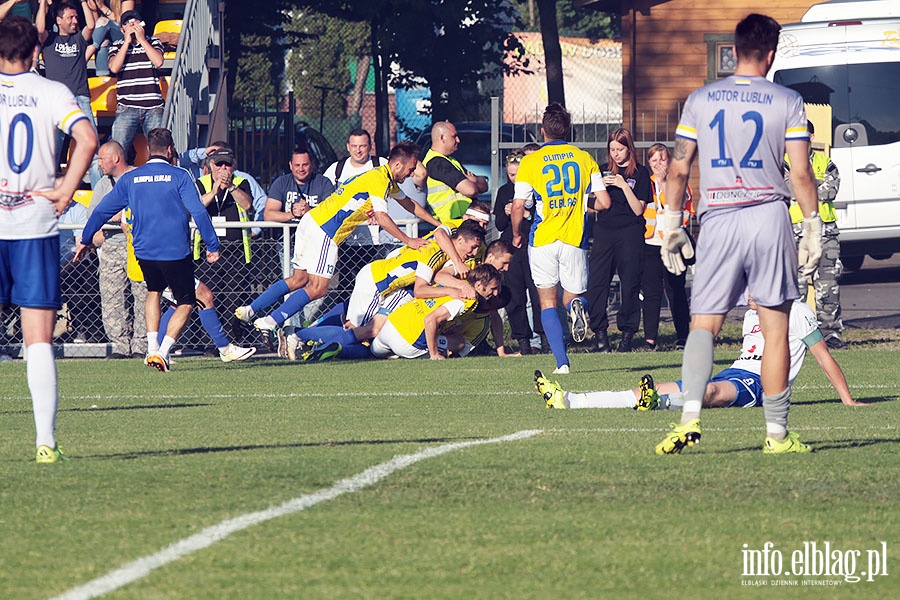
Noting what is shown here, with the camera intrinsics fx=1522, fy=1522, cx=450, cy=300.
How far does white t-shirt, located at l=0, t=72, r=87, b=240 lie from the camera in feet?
23.7

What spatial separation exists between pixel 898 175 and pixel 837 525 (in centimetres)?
1501

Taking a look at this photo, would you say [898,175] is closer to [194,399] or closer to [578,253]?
[578,253]

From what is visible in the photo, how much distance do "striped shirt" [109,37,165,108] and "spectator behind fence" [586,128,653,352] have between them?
5.76 metres

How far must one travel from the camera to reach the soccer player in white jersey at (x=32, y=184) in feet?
23.7

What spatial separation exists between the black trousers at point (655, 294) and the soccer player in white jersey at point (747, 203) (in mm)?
8160

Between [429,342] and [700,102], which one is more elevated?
[700,102]

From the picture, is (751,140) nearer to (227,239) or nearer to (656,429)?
(656,429)

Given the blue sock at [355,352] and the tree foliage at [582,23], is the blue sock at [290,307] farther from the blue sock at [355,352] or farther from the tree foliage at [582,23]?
the tree foliage at [582,23]

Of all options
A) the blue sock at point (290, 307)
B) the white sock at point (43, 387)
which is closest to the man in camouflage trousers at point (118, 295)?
the blue sock at point (290, 307)

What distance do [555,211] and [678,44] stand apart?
16521mm

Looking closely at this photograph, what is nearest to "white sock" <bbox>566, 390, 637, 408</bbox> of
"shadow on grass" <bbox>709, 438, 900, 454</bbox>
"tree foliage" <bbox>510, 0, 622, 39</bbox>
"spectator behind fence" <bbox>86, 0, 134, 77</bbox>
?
"shadow on grass" <bbox>709, 438, 900, 454</bbox>

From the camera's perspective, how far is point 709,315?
24.2 feet

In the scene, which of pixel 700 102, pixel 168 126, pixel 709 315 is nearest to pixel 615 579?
pixel 709 315

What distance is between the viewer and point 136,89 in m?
18.0
